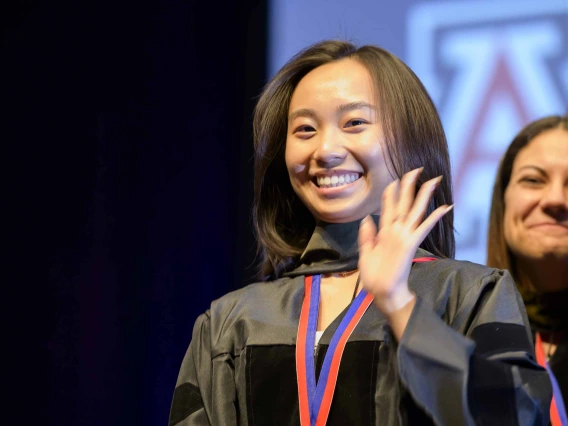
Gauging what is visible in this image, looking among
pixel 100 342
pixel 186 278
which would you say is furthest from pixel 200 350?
pixel 186 278

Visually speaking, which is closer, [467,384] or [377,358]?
[467,384]

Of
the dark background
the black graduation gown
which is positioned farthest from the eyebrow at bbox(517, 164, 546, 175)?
the dark background

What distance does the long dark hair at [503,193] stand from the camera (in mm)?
2354

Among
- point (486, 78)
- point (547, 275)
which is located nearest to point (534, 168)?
point (547, 275)

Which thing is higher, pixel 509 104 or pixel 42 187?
pixel 509 104

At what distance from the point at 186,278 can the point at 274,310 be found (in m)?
1.42

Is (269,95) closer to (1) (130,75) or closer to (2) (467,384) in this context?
(2) (467,384)

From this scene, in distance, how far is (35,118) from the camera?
9.29ft

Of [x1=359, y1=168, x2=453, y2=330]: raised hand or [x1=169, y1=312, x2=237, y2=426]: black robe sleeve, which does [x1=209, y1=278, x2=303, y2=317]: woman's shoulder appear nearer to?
[x1=169, y1=312, x2=237, y2=426]: black robe sleeve

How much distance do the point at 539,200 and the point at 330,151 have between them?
29.7 inches

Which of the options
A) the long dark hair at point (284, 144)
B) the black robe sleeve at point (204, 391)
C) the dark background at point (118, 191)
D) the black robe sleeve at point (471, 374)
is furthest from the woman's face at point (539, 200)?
the dark background at point (118, 191)

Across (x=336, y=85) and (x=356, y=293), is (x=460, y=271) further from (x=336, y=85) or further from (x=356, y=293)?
(x=336, y=85)

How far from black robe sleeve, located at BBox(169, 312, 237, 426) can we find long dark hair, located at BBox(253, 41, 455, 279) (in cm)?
27

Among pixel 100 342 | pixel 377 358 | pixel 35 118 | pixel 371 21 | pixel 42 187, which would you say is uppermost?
pixel 371 21
